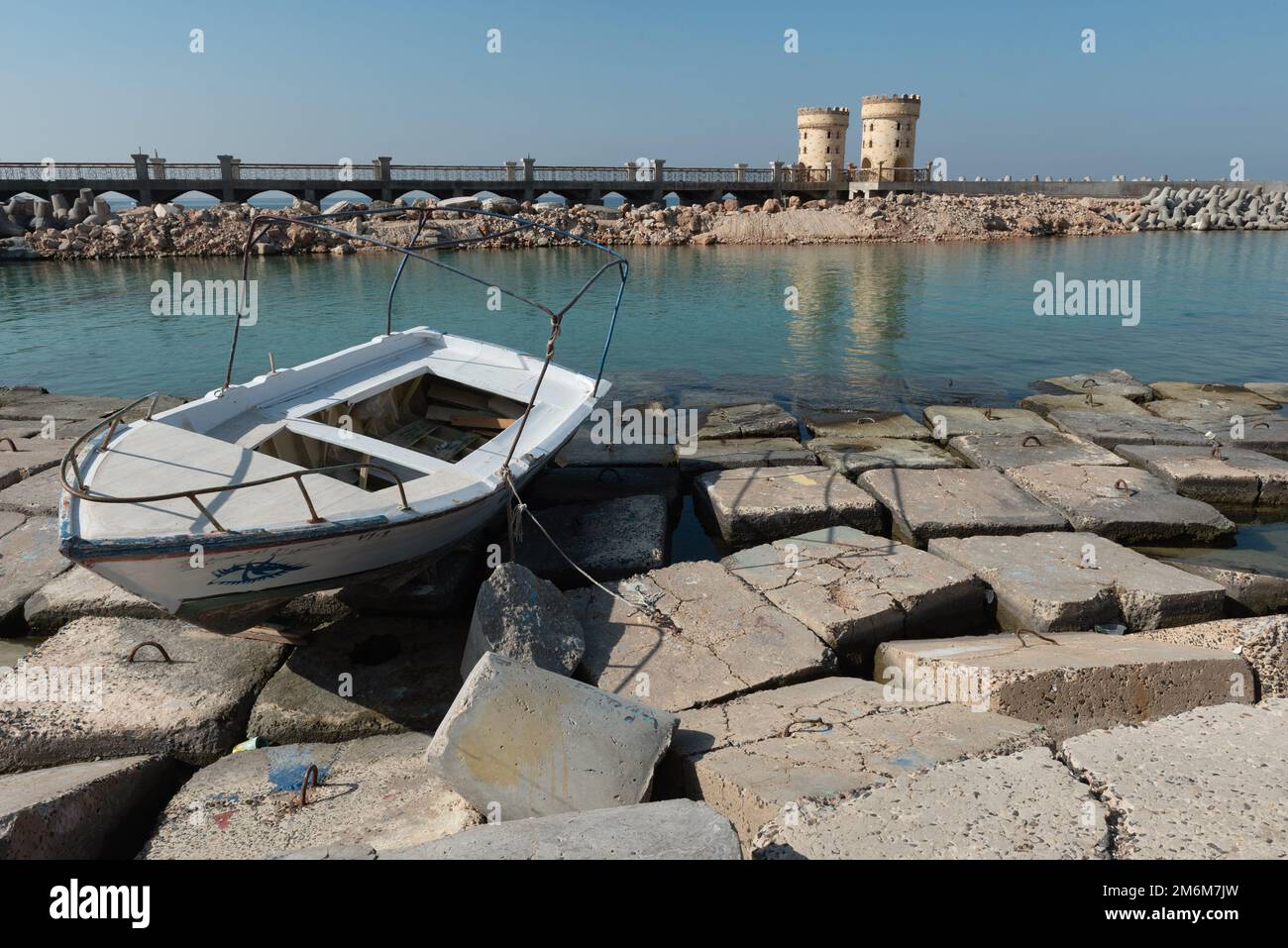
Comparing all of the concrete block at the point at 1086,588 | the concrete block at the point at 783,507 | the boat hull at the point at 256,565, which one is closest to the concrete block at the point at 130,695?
the boat hull at the point at 256,565

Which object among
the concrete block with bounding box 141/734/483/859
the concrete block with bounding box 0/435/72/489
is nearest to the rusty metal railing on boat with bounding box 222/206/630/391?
the concrete block with bounding box 0/435/72/489

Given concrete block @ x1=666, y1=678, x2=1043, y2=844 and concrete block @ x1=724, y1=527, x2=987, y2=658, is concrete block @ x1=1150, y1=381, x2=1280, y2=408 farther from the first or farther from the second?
concrete block @ x1=666, y1=678, x2=1043, y2=844

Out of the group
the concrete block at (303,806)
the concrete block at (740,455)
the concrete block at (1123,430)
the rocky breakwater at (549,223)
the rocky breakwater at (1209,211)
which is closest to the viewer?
the concrete block at (303,806)

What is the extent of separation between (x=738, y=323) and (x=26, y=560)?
47.8 feet

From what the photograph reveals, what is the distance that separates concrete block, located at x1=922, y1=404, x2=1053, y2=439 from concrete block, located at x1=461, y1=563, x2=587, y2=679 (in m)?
5.58

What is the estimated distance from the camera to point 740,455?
7.98 m

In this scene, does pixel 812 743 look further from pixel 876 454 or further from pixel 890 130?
pixel 890 130

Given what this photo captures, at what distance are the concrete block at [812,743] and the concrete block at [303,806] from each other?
1.04 m

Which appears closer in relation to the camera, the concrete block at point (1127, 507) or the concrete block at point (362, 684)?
the concrete block at point (362, 684)

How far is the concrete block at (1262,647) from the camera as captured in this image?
3.93m

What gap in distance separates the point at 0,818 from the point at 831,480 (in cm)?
585

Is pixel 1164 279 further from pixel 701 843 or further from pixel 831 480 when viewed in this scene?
pixel 701 843

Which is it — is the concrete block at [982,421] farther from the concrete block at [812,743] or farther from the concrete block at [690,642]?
the concrete block at [812,743]

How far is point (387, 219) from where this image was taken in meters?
35.2
